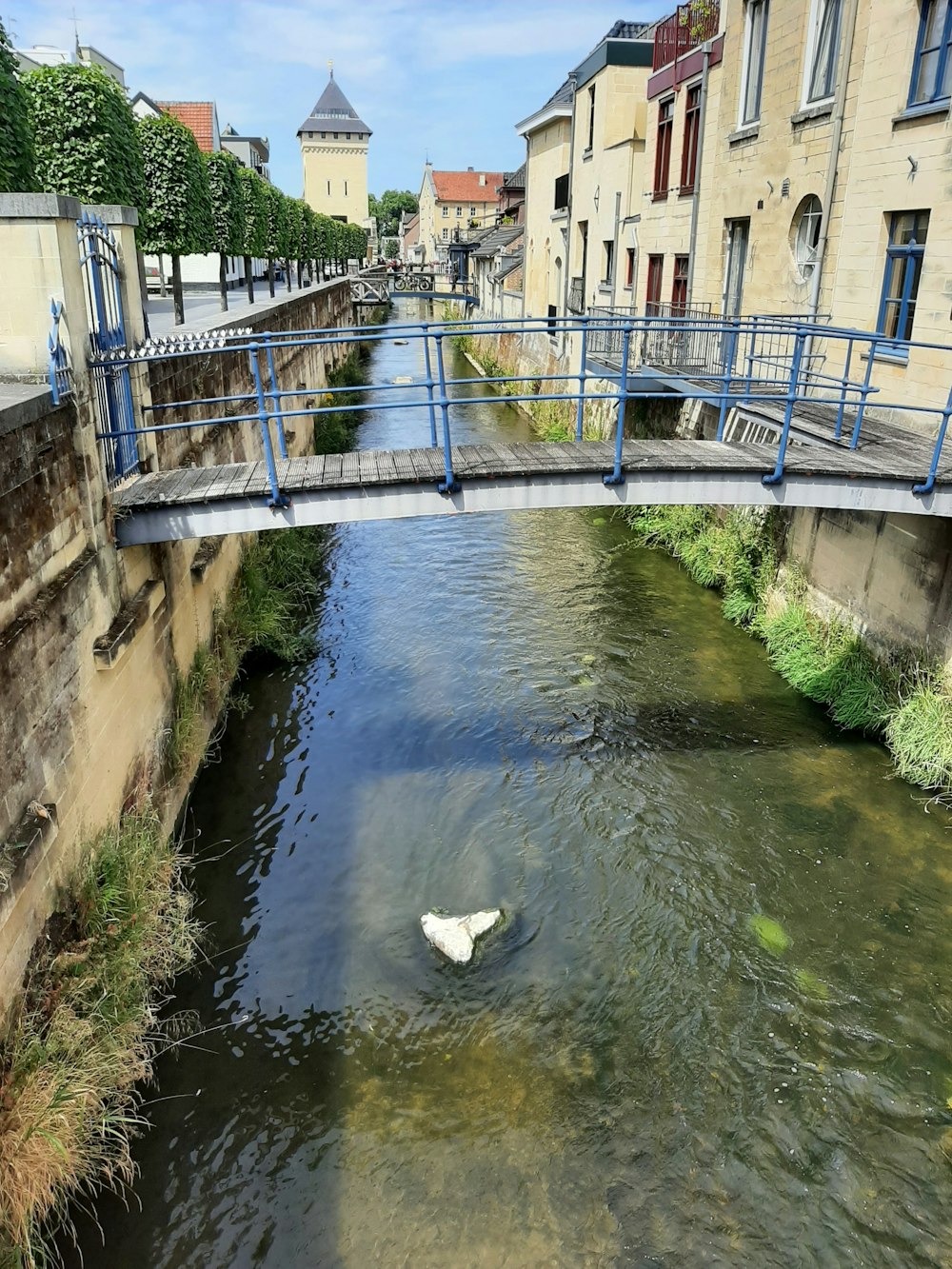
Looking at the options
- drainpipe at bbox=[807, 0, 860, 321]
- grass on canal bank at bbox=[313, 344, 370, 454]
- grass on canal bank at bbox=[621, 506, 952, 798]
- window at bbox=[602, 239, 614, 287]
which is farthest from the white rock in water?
window at bbox=[602, 239, 614, 287]

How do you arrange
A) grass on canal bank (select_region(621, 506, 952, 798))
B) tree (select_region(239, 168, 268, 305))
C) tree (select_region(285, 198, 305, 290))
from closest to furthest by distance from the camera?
1. grass on canal bank (select_region(621, 506, 952, 798))
2. tree (select_region(239, 168, 268, 305))
3. tree (select_region(285, 198, 305, 290))

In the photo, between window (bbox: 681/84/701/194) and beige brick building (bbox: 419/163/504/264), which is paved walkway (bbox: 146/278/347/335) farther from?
beige brick building (bbox: 419/163/504/264)

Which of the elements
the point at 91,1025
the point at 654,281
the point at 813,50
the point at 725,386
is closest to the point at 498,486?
the point at 725,386

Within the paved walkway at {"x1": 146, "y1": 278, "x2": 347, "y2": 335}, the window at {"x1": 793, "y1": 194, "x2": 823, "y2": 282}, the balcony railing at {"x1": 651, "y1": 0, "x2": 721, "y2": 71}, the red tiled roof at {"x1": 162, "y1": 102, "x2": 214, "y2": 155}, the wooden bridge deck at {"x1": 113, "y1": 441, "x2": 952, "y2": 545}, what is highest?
the red tiled roof at {"x1": 162, "y1": 102, "x2": 214, "y2": 155}

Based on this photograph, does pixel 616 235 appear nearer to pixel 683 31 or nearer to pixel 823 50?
pixel 683 31

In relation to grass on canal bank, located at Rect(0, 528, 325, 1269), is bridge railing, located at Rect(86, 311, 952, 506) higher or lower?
higher

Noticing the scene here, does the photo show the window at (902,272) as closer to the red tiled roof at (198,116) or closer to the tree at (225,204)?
the tree at (225,204)

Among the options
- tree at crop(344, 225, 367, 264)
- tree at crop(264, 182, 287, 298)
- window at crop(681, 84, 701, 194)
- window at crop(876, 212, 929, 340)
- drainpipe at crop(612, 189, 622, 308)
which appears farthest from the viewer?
tree at crop(344, 225, 367, 264)

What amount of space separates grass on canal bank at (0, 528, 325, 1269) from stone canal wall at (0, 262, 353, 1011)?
9.2 inches

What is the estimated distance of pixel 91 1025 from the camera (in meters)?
5.12

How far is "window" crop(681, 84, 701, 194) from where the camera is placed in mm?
15789

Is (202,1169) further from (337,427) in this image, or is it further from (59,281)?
(337,427)

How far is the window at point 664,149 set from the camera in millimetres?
17281

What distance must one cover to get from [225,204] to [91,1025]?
61.3 feet
